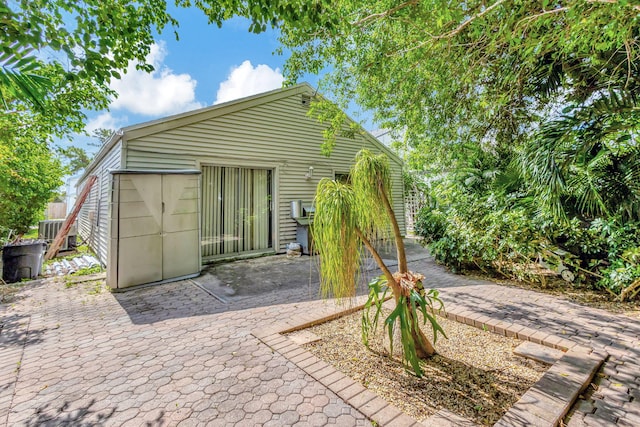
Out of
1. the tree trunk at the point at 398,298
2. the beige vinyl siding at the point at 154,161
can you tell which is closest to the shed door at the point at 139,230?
the beige vinyl siding at the point at 154,161

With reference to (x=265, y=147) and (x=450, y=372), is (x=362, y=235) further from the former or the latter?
(x=265, y=147)

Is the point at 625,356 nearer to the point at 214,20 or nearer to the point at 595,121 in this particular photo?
the point at 595,121

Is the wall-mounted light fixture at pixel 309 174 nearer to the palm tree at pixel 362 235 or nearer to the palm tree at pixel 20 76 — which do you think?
the palm tree at pixel 362 235

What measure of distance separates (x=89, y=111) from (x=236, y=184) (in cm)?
423

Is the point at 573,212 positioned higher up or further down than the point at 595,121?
further down

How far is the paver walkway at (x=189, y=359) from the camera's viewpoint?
6.28ft

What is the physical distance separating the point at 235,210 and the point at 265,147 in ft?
6.23

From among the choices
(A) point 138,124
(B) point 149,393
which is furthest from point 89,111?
(B) point 149,393

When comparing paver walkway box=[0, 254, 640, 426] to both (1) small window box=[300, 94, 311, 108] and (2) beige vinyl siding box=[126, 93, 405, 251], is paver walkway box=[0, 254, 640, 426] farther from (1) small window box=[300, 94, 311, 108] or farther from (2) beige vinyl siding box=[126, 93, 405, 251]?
(1) small window box=[300, 94, 311, 108]

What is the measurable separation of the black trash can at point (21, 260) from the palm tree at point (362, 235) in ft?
22.6

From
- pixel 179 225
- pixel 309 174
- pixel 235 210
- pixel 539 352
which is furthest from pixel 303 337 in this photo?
pixel 309 174

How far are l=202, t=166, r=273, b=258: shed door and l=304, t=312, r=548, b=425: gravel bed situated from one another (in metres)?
4.61

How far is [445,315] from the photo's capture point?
135 inches

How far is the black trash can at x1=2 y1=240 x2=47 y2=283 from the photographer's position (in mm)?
5566
